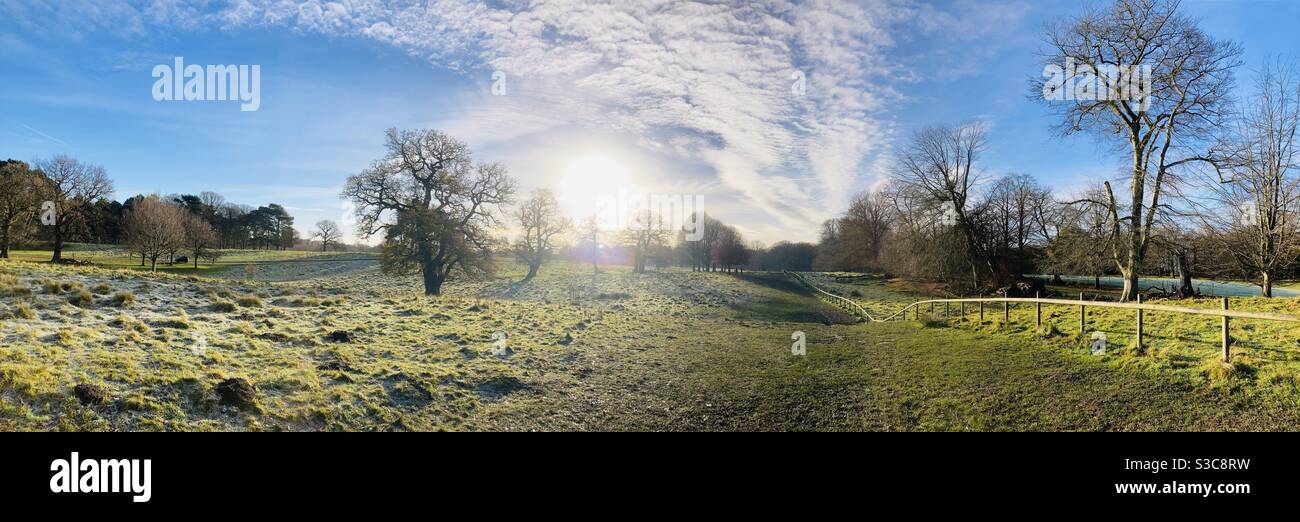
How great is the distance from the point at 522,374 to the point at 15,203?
39.3m

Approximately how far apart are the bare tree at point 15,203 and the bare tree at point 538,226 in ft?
93.3

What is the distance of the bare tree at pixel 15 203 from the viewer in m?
28.1

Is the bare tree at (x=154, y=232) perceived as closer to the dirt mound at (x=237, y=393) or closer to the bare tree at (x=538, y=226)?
the bare tree at (x=538, y=226)

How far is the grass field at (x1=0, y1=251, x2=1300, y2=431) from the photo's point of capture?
6.61m

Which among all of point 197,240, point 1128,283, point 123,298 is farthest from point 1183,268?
point 197,240

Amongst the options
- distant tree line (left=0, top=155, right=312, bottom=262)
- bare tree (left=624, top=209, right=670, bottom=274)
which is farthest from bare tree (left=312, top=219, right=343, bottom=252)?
bare tree (left=624, top=209, right=670, bottom=274)

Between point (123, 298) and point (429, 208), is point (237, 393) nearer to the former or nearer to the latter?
point (123, 298)

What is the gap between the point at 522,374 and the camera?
10508 mm

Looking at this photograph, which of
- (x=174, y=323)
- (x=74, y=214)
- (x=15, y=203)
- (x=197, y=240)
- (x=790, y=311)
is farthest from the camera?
(x=197, y=240)

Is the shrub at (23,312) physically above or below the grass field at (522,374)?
above

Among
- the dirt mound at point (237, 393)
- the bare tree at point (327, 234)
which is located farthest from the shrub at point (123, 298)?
the bare tree at point (327, 234)

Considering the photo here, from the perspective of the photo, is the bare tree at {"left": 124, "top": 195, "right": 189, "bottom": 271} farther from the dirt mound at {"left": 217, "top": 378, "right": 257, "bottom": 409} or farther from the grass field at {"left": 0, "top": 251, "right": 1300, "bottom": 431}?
the dirt mound at {"left": 217, "top": 378, "right": 257, "bottom": 409}

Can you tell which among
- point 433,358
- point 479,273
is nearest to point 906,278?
point 479,273

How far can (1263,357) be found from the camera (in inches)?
337
